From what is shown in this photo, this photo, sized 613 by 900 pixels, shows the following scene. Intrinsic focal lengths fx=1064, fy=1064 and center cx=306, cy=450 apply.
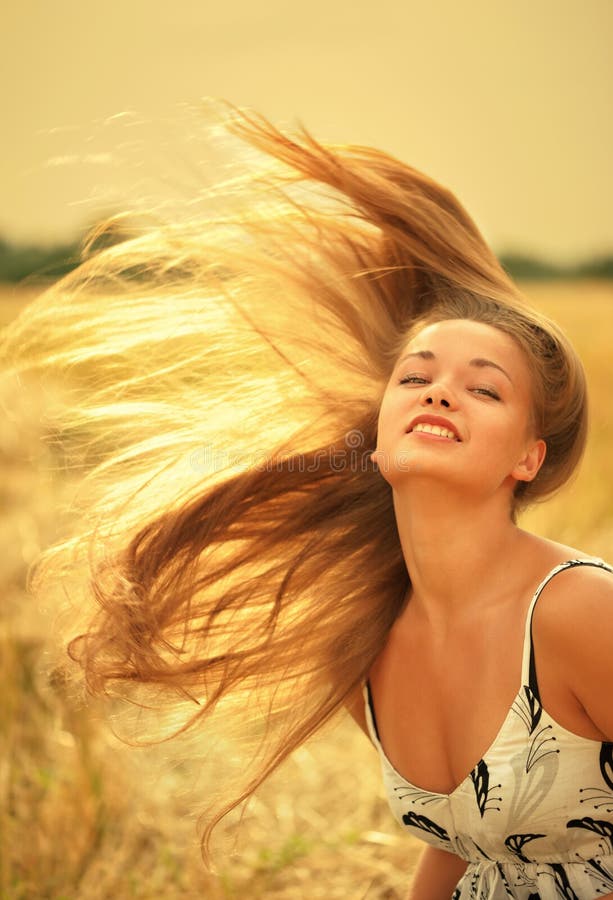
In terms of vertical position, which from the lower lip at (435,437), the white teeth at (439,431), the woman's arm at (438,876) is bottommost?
the woman's arm at (438,876)

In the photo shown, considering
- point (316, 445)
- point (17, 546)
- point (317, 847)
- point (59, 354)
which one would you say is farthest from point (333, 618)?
point (17, 546)

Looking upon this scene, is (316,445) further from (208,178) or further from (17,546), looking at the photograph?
(17,546)

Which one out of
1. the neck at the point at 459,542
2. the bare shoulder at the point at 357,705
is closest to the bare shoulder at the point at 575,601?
the neck at the point at 459,542

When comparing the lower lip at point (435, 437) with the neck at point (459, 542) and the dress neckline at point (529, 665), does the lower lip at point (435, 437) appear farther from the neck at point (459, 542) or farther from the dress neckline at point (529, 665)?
the dress neckline at point (529, 665)

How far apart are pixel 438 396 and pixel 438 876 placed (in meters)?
1.18

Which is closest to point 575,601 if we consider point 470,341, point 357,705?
point 470,341

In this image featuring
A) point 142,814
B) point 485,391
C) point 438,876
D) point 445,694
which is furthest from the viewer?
point 142,814

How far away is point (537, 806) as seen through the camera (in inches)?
80.2

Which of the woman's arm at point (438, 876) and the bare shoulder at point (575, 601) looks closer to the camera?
the bare shoulder at point (575, 601)

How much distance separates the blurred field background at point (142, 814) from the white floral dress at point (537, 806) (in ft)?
2.09

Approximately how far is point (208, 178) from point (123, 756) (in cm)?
201

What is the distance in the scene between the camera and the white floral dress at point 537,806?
2021mm

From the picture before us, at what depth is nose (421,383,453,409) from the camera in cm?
206

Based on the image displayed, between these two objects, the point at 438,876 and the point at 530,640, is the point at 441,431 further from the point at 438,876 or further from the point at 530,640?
the point at 438,876
